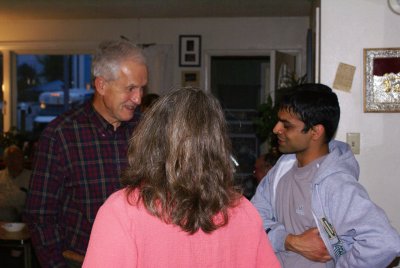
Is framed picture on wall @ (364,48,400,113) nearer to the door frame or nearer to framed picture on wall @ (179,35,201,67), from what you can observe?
the door frame

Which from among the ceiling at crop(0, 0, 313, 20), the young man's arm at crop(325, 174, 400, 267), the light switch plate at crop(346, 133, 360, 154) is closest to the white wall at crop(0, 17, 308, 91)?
the ceiling at crop(0, 0, 313, 20)

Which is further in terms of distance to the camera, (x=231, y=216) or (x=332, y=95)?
(x=332, y=95)

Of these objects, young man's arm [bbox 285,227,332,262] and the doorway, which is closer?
young man's arm [bbox 285,227,332,262]

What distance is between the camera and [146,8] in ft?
20.6

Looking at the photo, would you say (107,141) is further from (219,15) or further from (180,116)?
(219,15)

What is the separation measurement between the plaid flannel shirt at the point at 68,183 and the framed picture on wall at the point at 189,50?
5063mm

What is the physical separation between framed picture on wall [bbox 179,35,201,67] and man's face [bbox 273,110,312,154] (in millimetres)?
4982

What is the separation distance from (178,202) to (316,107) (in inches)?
38.3

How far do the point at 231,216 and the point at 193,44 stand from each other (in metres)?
5.84

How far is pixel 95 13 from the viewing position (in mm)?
6625

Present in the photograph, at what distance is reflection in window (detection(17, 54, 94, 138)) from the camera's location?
841 centimetres

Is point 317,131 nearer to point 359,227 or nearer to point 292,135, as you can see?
point 292,135

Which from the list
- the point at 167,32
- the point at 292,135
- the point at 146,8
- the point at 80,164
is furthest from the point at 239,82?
the point at 80,164

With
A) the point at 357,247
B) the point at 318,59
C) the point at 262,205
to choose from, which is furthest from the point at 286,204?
the point at 318,59
